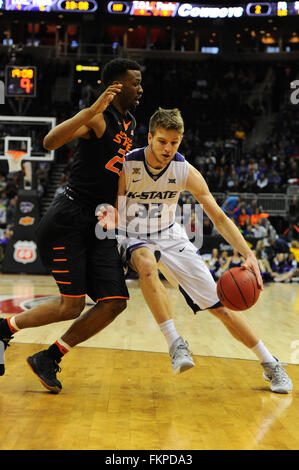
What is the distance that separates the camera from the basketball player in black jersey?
3.82m

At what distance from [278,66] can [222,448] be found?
83.4 feet

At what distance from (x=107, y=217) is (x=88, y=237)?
0.19 metres

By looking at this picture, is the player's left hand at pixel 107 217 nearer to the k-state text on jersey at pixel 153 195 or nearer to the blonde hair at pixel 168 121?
the k-state text on jersey at pixel 153 195

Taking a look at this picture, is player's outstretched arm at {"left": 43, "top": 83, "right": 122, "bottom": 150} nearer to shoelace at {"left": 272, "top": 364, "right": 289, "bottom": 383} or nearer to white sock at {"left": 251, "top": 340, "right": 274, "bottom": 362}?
white sock at {"left": 251, "top": 340, "right": 274, "bottom": 362}

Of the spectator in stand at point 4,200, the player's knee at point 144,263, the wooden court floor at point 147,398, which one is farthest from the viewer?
the spectator in stand at point 4,200

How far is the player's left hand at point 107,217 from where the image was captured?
388cm

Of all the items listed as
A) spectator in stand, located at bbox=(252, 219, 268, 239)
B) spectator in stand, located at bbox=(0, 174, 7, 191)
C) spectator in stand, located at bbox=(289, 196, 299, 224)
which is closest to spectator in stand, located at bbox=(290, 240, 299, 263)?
spectator in stand, located at bbox=(252, 219, 268, 239)

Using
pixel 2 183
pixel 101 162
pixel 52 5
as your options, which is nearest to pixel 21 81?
pixel 2 183

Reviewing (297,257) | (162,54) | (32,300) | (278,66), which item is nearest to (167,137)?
(32,300)

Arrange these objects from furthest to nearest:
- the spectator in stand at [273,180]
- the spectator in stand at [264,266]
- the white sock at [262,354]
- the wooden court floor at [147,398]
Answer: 1. the spectator in stand at [273,180]
2. the spectator in stand at [264,266]
3. the white sock at [262,354]
4. the wooden court floor at [147,398]

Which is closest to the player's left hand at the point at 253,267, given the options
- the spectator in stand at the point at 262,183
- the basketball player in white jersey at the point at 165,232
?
the basketball player in white jersey at the point at 165,232

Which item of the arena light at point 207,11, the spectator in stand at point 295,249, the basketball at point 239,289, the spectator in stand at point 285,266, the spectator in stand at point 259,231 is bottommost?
the spectator in stand at point 285,266

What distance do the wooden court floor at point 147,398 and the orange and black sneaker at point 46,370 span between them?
0.23ft
